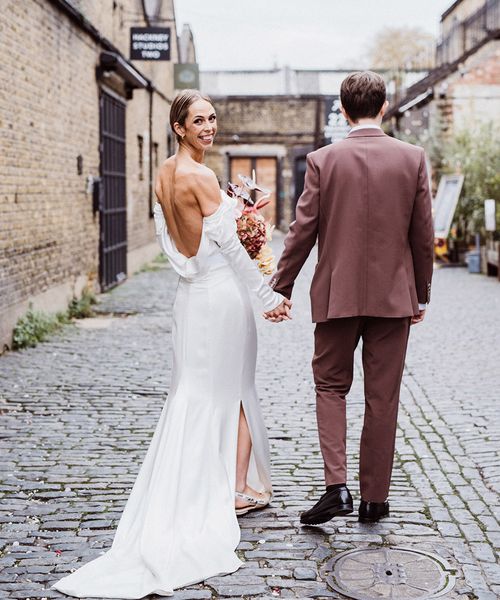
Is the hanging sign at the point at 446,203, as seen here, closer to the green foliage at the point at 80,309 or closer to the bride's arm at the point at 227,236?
the green foliage at the point at 80,309

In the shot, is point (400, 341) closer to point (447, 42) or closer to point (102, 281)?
point (102, 281)

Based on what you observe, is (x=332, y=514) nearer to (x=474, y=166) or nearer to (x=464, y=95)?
(x=474, y=166)

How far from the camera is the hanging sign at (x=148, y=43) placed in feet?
60.7

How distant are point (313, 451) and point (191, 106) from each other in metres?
2.50

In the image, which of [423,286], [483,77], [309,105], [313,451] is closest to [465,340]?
[313,451]

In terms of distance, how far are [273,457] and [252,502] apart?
3.70 feet

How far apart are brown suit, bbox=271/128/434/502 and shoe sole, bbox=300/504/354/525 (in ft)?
0.42

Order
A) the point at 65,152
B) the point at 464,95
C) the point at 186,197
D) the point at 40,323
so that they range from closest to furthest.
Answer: the point at 186,197 < the point at 40,323 < the point at 65,152 < the point at 464,95

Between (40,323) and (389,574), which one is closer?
(389,574)

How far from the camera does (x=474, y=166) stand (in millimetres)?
20500

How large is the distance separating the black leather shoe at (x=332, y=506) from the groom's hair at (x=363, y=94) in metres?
1.67

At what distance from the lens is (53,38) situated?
1209 cm

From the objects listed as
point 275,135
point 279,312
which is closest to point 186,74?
point 275,135

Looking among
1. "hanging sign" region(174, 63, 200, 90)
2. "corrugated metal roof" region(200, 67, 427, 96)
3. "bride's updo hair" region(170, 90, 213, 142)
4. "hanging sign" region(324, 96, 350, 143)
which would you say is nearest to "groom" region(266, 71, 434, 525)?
"bride's updo hair" region(170, 90, 213, 142)
